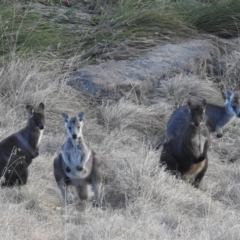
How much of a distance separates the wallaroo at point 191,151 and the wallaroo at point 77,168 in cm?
129

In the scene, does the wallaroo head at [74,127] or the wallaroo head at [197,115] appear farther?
the wallaroo head at [197,115]

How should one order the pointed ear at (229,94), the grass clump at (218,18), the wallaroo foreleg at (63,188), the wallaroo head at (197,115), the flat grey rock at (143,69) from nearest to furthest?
1. the wallaroo foreleg at (63,188)
2. the wallaroo head at (197,115)
3. the pointed ear at (229,94)
4. the flat grey rock at (143,69)
5. the grass clump at (218,18)

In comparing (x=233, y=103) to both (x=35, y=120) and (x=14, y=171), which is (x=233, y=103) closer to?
(x=35, y=120)

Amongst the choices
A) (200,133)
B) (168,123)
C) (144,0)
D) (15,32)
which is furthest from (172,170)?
(144,0)

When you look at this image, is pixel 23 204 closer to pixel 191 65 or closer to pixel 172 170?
pixel 172 170

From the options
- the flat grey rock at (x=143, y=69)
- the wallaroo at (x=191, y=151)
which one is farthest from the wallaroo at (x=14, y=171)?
the flat grey rock at (x=143, y=69)

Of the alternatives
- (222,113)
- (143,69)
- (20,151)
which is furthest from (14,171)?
(143,69)

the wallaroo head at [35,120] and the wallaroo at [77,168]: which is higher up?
the wallaroo head at [35,120]

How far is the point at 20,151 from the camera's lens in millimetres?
9719

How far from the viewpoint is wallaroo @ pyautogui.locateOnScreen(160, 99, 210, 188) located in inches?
412

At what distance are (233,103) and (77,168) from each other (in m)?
3.89

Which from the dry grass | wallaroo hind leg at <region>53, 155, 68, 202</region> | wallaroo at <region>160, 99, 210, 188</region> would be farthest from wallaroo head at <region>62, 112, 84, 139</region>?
wallaroo at <region>160, 99, 210, 188</region>

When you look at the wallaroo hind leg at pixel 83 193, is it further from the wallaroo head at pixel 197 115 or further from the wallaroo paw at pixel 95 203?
the wallaroo head at pixel 197 115

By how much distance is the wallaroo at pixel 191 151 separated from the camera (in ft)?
34.4
